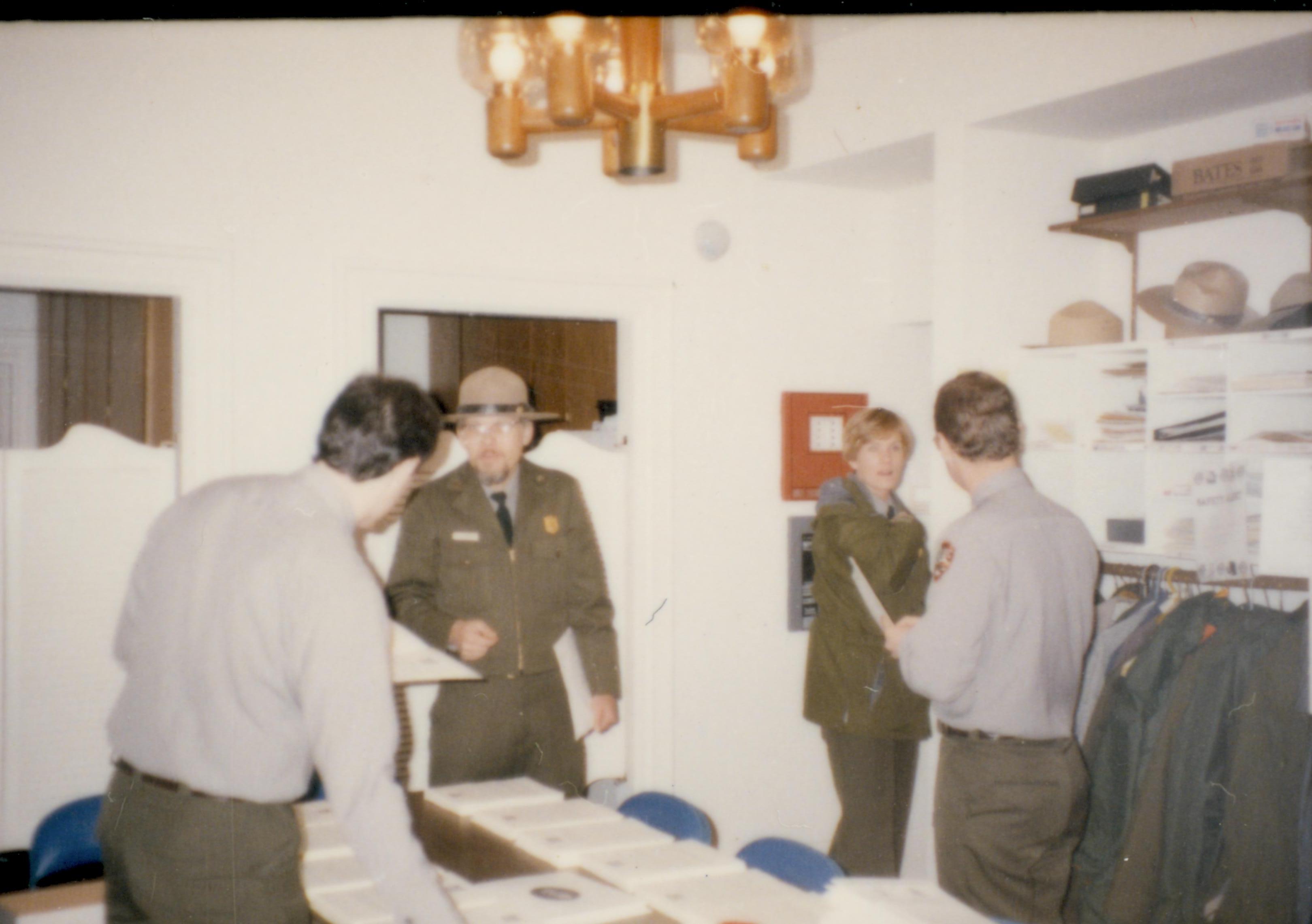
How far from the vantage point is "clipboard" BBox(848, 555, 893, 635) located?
10.5 feet

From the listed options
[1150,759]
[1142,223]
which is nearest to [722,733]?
[1150,759]

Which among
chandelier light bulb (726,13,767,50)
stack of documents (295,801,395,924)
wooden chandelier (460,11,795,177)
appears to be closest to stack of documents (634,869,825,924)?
stack of documents (295,801,395,924)

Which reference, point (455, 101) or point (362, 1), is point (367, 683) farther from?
point (455, 101)

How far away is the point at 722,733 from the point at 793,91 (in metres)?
2.64

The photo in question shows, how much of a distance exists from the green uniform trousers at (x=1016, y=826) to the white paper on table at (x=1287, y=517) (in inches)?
26.8

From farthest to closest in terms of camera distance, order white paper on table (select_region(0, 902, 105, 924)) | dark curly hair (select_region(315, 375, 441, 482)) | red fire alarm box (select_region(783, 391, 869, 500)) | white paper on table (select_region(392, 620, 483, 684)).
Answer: red fire alarm box (select_region(783, 391, 869, 500)) → white paper on table (select_region(392, 620, 483, 684)) → white paper on table (select_region(0, 902, 105, 924)) → dark curly hair (select_region(315, 375, 441, 482))

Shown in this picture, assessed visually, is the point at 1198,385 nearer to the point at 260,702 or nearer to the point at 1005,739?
the point at 1005,739

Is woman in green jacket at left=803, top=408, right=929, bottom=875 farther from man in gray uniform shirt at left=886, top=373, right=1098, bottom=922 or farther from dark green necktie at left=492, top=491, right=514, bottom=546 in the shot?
dark green necktie at left=492, top=491, right=514, bottom=546

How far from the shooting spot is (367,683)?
5.15ft

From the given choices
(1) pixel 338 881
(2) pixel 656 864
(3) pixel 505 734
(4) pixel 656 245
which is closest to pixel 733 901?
(2) pixel 656 864

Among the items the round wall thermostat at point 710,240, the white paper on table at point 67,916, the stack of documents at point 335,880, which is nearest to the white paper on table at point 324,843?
the stack of documents at point 335,880

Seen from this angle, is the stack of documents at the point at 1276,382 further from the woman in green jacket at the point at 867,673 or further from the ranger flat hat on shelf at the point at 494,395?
the ranger flat hat on shelf at the point at 494,395

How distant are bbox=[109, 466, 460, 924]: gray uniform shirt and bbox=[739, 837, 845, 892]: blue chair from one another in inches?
35.0

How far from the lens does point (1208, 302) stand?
9.09 feet
